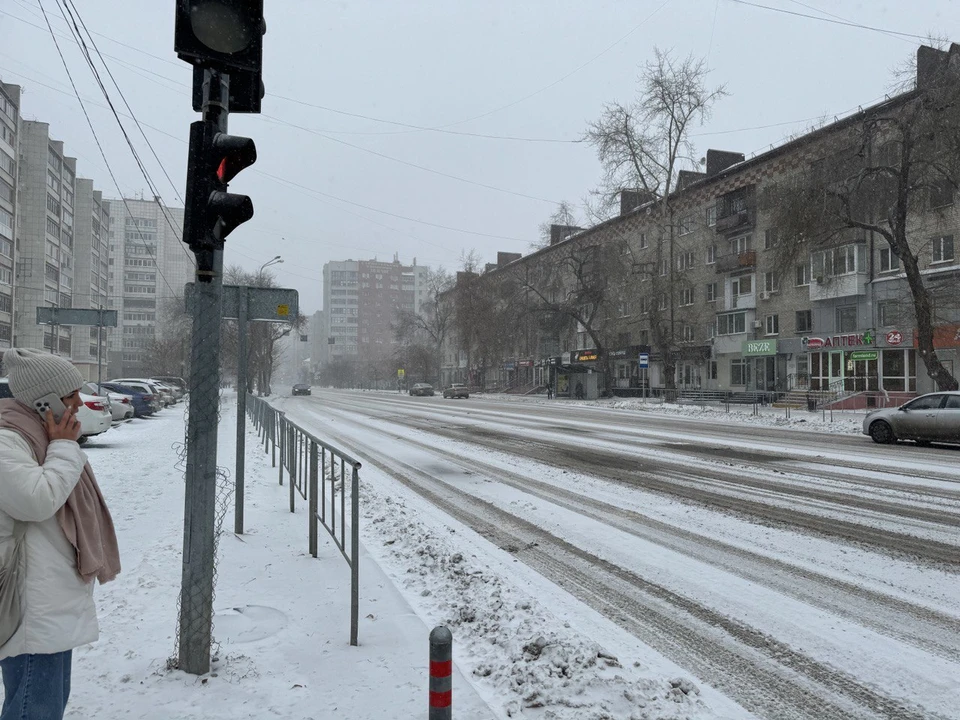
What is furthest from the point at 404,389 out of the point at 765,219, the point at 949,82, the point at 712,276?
the point at 949,82

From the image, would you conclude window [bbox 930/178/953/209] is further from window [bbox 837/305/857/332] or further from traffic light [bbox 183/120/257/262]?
traffic light [bbox 183/120/257/262]

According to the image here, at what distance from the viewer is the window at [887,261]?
117ft

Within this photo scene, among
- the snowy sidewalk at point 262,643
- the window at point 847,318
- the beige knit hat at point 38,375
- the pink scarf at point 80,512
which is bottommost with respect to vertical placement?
the snowy sidewalk at point 262,643

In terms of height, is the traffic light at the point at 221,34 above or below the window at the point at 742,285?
below

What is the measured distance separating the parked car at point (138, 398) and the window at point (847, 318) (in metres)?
35.4

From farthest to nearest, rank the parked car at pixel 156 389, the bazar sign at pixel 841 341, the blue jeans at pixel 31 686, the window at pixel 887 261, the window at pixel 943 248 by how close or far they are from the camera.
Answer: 1. the bazar sign at pixel 841 341
2. the window at pixel 887 261
3. the window at pixel 943 248
4. the parked car at pixel 156 389
5. the blue jeans at pixel 31 686

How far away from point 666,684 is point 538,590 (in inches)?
69.9

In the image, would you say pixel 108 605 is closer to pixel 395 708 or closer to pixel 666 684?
pixel 395 708

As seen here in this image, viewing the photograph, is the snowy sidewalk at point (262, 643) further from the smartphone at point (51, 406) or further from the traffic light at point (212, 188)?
the traffic light at point (212, 188)

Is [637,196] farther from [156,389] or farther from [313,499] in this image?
[313,499]

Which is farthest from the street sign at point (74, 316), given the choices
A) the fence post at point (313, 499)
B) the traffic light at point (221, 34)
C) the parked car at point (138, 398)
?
the traffic light at point (221, 34)

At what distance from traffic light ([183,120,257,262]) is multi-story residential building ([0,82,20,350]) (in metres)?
63.6

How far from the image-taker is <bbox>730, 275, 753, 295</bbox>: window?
46.0m

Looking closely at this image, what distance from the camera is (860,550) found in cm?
654
